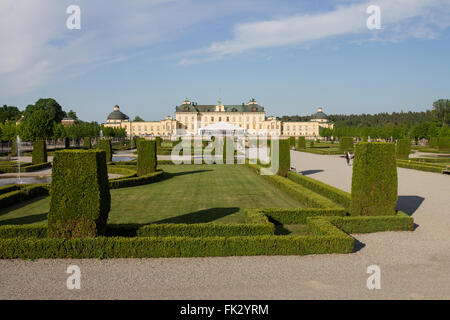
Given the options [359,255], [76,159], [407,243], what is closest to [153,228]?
[76,159]

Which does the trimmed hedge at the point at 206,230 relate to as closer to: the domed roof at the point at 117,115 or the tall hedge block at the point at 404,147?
the tall hedge block at the point at 404,147

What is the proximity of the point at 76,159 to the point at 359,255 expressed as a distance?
435 centimetres

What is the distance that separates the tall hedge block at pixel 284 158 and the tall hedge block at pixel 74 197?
850 cm

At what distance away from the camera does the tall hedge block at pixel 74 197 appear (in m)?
5.14

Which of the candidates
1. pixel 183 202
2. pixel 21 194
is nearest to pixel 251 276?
pixel 183 202

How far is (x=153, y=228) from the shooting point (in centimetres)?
559

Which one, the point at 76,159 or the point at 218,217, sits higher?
the point at 76,159

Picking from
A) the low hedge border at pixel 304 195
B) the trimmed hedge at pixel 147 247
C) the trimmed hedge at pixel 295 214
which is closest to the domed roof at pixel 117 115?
the low hedge border at pixel 304 195

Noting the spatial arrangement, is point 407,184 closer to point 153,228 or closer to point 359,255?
point 359,255

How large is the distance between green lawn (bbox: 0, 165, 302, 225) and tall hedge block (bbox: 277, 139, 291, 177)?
0.88 meters

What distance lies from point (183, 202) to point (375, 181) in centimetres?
431

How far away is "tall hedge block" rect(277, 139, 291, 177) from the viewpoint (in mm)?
12750

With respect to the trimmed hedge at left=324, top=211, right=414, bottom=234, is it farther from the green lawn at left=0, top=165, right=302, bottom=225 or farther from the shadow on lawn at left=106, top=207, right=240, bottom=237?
the shadow on lawn at left=106, top=207, right=240, bottom=237

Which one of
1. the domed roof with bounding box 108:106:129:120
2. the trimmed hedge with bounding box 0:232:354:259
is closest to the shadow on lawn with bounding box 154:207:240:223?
the trimmed hedge with bounding box 0:232:354:259
